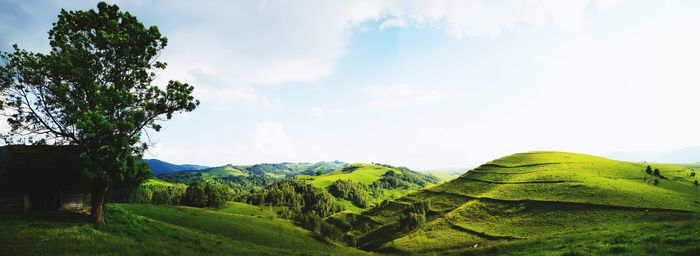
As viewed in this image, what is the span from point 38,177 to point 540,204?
119 metres

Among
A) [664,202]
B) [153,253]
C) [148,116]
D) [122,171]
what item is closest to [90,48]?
[148,116]

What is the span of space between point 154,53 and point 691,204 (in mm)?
122017

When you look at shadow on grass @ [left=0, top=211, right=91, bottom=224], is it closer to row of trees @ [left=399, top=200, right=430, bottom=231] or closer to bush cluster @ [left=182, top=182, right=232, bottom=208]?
row of trees @ [left=399, top=200, right=430, bottom=231]

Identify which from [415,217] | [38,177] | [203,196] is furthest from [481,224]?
[203,196]

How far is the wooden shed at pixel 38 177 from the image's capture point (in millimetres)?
39750

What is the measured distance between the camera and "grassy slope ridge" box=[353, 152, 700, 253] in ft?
290

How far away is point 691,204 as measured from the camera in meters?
86.6

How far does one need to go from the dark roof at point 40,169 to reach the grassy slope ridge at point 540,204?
77.6 meters

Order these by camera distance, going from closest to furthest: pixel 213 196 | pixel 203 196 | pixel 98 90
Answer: pixel 98 90 → pixel 203 196 → pixel 213 196

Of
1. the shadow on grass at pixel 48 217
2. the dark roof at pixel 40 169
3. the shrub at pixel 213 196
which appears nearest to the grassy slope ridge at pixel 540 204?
the shrub at pixel 213 196

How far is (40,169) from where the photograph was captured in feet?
139

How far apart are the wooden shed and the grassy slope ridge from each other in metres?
78.1

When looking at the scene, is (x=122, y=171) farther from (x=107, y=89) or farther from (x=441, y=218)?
(x=441, y=218)

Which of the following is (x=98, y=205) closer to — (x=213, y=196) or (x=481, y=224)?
(x=481, y=224)
